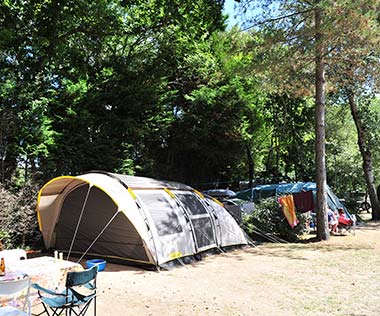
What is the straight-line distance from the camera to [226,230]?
857 cm

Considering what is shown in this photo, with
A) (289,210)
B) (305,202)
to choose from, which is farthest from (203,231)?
(305,202)

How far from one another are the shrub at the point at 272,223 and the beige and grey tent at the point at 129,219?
1.47 meters

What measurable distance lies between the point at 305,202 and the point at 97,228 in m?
5.79

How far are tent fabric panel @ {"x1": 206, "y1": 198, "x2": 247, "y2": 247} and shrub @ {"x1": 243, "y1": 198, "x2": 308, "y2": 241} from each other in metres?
1.04

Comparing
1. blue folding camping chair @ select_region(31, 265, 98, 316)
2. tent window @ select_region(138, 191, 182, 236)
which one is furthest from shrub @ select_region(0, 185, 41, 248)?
blue folding camping chair @ select_region(31, 265, 98, 316)

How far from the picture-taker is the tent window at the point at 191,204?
7.82 meters

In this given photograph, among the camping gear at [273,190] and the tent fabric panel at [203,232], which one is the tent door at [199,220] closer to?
the tent fabric panel at [203,232]

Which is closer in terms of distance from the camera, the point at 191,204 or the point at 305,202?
the point at 191,204

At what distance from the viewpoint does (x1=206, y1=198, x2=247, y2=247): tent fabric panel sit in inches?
328

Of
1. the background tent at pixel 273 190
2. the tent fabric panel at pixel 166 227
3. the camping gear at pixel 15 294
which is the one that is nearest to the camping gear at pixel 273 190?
the background tent at pixel 273 190

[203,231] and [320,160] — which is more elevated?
[320,160]

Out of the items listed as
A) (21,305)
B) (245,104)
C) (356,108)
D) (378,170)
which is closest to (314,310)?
(21,305)

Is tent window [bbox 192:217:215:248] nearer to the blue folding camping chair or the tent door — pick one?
the tent door

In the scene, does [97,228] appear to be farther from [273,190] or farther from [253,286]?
[273,190]
